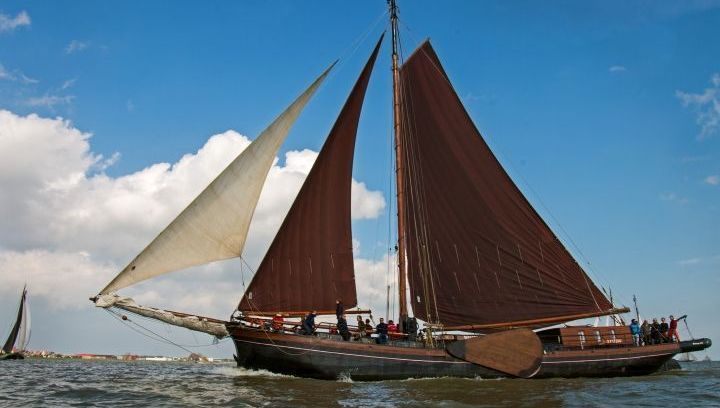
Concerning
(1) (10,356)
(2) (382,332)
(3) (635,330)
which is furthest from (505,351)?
(1) (10,356)

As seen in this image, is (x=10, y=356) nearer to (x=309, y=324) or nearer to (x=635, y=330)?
(x=309, y=324)

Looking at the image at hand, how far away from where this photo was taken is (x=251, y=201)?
24578 millimetres

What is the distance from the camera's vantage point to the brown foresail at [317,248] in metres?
25.1

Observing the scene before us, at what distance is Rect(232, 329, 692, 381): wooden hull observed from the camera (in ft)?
75.5

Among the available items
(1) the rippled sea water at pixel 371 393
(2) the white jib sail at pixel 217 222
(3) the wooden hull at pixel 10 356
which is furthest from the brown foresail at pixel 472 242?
(3) the wooden hull at pixel 10 356

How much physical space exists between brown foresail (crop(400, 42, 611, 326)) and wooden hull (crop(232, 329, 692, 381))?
2769 millimetres

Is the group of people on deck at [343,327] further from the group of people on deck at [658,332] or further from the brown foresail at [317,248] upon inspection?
the group of people on deck at [658,332]

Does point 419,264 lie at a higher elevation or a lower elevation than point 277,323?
higher

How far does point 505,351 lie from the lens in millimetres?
24484

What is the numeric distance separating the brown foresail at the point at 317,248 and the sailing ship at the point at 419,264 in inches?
1.9

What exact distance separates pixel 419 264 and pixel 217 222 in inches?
388

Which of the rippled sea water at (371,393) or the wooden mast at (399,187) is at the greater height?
the wooden mast at (399,187)

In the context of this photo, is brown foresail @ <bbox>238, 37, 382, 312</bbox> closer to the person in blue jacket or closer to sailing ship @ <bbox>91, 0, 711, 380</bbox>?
sailing ship @ <bbox>91, 0, 711, 380</bbox>

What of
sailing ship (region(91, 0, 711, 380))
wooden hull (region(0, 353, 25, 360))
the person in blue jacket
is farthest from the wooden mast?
wooden hull (region(0, 353, 25, 360))
